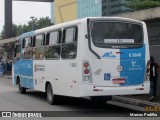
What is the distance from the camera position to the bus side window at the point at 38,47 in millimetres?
17006

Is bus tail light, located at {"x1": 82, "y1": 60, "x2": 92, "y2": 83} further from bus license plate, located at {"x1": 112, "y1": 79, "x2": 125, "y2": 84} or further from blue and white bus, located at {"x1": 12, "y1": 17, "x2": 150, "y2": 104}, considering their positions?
bus license plate, located at {"x1": 112, "y1": 79, "x2": 125, "y2": 84}

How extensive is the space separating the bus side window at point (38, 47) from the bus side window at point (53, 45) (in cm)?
66

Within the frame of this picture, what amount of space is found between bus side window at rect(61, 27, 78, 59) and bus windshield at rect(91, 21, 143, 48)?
2.49ft

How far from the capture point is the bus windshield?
1320 centimetres

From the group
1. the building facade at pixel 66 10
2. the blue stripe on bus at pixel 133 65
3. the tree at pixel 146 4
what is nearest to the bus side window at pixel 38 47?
the blue stripe on bus at pixel 133 65

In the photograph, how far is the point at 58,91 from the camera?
48.9 ft

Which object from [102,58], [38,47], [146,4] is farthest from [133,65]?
[146,4]

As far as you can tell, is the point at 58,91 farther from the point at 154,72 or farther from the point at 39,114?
the point at 154,72

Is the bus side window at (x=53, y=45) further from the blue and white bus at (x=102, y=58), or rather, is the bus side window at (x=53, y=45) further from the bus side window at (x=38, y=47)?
the bus side window at (x=38, y=47)

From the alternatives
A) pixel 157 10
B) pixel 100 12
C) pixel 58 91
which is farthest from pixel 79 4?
pixel 58 91

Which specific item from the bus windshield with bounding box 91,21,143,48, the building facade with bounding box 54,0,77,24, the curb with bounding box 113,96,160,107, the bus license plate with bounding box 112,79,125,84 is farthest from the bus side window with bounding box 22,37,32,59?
the building facade with bounding box 54,0,77,24

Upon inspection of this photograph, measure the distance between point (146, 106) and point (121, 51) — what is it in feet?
8.95

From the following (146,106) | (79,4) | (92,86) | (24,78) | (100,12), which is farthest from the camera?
(79,4)

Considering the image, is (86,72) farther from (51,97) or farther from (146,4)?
(146,4)
